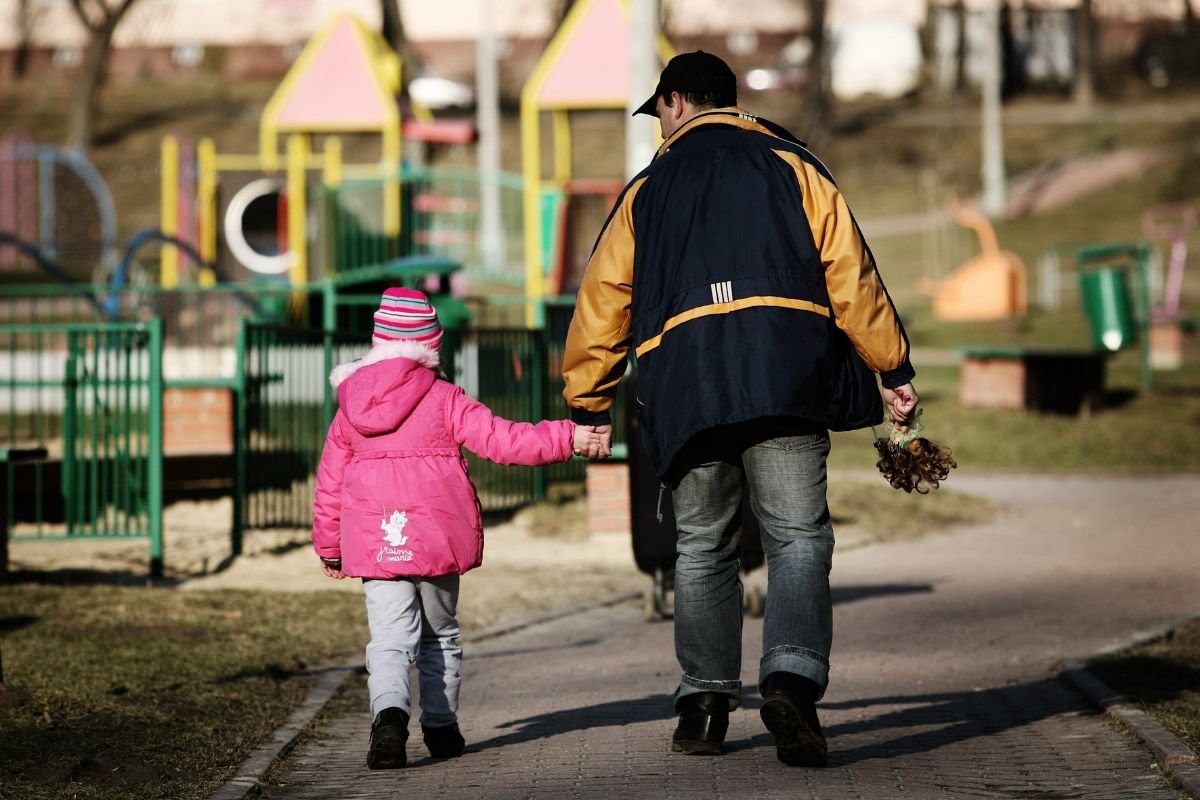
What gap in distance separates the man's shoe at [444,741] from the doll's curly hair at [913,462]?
1.51m

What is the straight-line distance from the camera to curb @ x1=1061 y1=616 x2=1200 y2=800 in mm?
5020

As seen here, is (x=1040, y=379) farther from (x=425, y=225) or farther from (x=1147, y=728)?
(x=1147, y=728)

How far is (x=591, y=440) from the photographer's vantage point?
5289 mm

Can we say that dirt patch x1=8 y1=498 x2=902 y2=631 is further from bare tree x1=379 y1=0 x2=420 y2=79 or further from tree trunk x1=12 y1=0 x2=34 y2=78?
tree trunk x1=12 y1=0 x2=34 y2=78

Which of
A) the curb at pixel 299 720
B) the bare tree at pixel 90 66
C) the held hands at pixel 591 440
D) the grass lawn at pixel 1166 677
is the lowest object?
the curb at pixel 299 720

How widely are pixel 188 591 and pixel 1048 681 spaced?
4447 mm

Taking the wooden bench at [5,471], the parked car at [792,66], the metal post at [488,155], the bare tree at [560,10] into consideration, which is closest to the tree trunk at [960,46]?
the parked car at [792,66]

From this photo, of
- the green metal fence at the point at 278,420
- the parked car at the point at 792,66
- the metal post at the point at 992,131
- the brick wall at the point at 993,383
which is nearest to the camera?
the green metal fence at the point at 278,420

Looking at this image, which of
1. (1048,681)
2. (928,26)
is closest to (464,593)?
(1048,681)

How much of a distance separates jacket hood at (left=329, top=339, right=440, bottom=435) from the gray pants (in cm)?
48

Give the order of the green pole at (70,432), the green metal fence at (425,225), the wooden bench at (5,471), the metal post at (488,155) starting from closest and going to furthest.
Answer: the wooden bench at (5,471), the green pole at (70,432), the green metal fence at (425,225), the metal post at (488,155)

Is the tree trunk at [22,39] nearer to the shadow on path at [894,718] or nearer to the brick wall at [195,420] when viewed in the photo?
the brick wall at [195,420]

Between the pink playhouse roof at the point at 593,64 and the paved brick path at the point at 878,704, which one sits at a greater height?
the pink playhouse roof at the point at 593,64

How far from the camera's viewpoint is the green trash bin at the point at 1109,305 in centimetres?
1956
